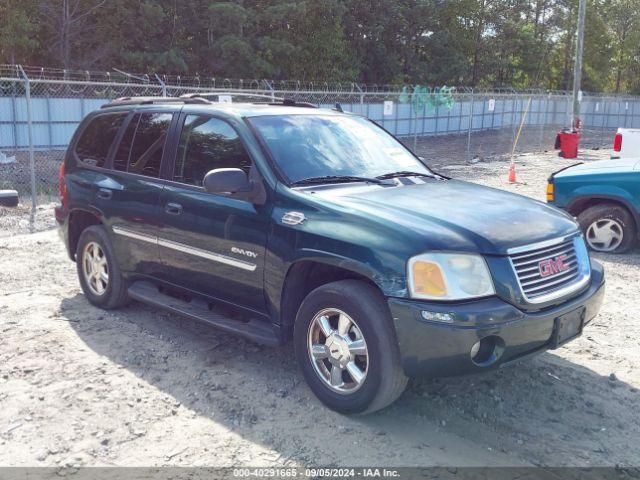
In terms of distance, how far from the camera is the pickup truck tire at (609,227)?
8.05 metres

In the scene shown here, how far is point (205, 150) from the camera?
190 inches

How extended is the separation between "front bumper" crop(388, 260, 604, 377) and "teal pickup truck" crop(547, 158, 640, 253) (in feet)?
16.4

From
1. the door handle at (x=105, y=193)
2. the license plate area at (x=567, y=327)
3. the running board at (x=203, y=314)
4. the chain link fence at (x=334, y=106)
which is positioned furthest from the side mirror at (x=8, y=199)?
the license plate area at (x=567, y=327)

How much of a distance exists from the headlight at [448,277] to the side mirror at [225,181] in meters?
1.28

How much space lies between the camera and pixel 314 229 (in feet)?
12.9

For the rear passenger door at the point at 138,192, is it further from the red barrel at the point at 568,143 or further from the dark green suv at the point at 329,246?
the red barrel at the point at 568,143

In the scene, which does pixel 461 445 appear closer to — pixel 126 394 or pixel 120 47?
pixel 126 394

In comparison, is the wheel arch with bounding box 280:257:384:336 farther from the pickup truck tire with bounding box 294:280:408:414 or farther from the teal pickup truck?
the teal pickup truck

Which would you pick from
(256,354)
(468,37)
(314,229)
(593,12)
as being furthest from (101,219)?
(593,12)

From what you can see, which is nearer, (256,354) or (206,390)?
(206,390)

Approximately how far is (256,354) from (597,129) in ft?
139

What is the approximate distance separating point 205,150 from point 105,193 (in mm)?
1215

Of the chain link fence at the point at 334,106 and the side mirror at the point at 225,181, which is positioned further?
the chain link fence at the point at 334,106

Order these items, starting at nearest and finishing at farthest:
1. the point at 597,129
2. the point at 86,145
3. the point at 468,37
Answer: the point at 86,145, the point at 597,129, the point at 468,37
